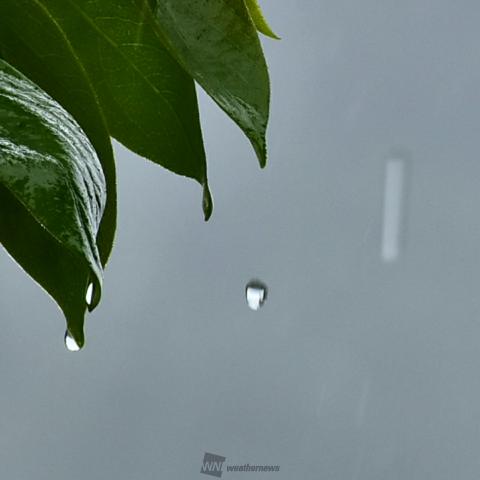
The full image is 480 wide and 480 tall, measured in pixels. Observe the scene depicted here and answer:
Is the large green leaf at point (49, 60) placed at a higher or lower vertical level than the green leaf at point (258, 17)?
lower

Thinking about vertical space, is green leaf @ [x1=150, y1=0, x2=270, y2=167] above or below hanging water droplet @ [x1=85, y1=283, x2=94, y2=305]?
above

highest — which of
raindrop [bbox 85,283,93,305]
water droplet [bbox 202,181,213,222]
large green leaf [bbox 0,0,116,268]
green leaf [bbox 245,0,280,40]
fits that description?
green leaf [bbox 245,0,280,40]

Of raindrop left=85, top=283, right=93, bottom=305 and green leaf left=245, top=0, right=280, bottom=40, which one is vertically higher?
Result: green leaf left=245, top=0, right=280, bottom=40
